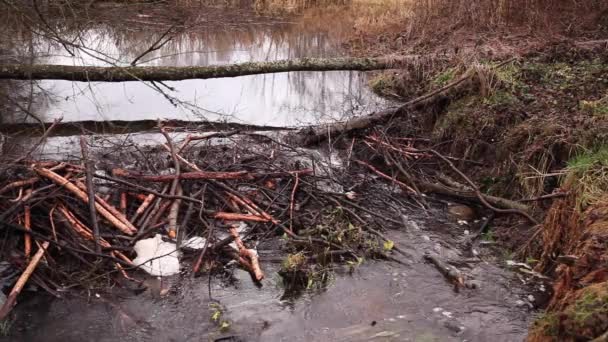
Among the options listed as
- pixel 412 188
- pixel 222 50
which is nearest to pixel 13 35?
pixel 222 50

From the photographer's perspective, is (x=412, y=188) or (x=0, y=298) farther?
(x=412, y=188)

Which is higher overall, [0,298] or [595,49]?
[595,49]

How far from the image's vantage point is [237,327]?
388 cm

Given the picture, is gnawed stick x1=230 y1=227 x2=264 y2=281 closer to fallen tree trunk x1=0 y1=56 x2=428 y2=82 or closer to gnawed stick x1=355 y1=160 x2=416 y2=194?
gnawed stick x1=355 y1=160 x2=416 y2=194

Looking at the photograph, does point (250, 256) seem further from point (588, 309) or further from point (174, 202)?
point (588, 309)

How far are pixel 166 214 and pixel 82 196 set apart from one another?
773 mm

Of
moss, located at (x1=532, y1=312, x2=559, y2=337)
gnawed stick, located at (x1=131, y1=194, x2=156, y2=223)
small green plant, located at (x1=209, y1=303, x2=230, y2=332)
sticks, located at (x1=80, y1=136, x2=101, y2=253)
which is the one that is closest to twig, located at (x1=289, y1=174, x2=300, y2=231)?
small green plant, located at (x1=209, y1=303, x2=230, y2=332)

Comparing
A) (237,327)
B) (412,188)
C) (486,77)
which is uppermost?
(486,77)

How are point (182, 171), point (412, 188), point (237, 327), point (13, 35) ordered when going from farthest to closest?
point (13, 35) < point (412, 188) < point (182, 171) < point (237, 327)

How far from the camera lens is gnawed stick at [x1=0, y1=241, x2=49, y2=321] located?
3.70m

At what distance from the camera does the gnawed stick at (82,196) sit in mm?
4605

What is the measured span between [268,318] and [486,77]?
4681 millimetres

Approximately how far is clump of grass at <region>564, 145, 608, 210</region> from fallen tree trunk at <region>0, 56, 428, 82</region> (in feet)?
16.4

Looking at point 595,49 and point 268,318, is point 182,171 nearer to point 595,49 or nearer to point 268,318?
point 268,318
